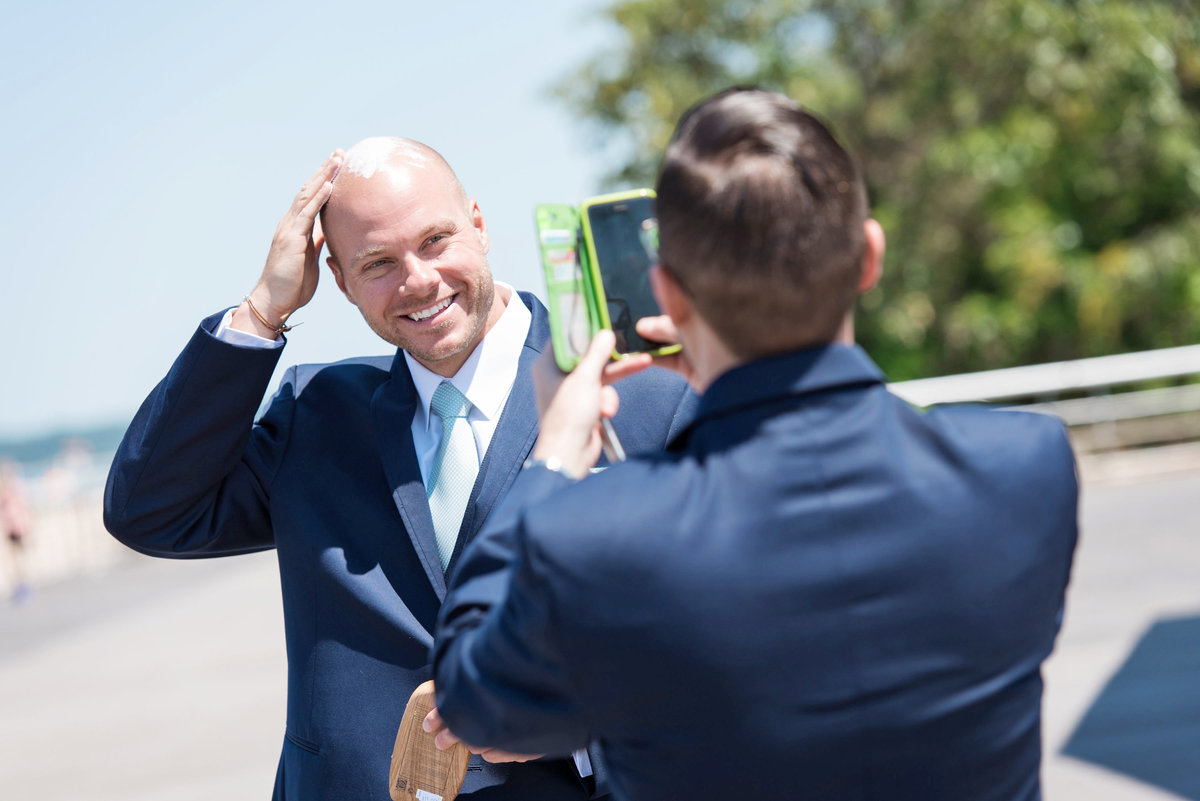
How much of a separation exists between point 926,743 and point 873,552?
8.0 inches

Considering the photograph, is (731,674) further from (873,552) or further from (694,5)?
(694,5)

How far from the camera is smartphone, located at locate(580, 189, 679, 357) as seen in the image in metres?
1.41

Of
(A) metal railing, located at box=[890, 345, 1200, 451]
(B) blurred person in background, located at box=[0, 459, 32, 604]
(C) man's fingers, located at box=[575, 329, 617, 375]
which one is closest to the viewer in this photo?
(C) man's fingers, located at box=[575, 329, 617, 375]

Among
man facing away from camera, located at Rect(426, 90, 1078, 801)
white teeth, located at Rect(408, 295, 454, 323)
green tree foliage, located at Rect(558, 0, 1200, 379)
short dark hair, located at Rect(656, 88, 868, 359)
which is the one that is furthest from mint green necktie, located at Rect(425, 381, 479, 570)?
green tree foliage, located at Rect(558, 0, 1200, 379)

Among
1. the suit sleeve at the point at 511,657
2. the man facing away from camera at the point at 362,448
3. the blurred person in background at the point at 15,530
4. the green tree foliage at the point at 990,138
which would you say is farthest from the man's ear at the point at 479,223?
the blurred person in background at the point at 15,530

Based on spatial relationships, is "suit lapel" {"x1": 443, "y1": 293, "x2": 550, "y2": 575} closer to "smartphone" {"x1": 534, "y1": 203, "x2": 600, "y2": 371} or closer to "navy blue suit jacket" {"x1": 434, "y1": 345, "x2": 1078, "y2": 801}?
"smartphone" {"x1": 534, "y1": 203, "x2": 600, "y2": 371}

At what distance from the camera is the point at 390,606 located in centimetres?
181

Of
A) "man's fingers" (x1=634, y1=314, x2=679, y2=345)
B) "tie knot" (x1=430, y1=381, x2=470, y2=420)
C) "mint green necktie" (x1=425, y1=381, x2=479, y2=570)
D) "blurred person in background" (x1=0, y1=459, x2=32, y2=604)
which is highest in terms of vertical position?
"man's fingers" (x1=634, y1=314, x2=679, y2=345)

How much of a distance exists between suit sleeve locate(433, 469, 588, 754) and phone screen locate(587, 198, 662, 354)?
27 centimetres

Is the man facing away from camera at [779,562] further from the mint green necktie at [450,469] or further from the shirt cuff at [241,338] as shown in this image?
the shirt cuff at [241,338]

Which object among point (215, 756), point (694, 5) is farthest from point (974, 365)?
point (215, 756)

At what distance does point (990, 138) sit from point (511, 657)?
12.8 metres

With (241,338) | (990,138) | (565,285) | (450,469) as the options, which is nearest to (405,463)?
(450,469)

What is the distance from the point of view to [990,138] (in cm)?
1266
